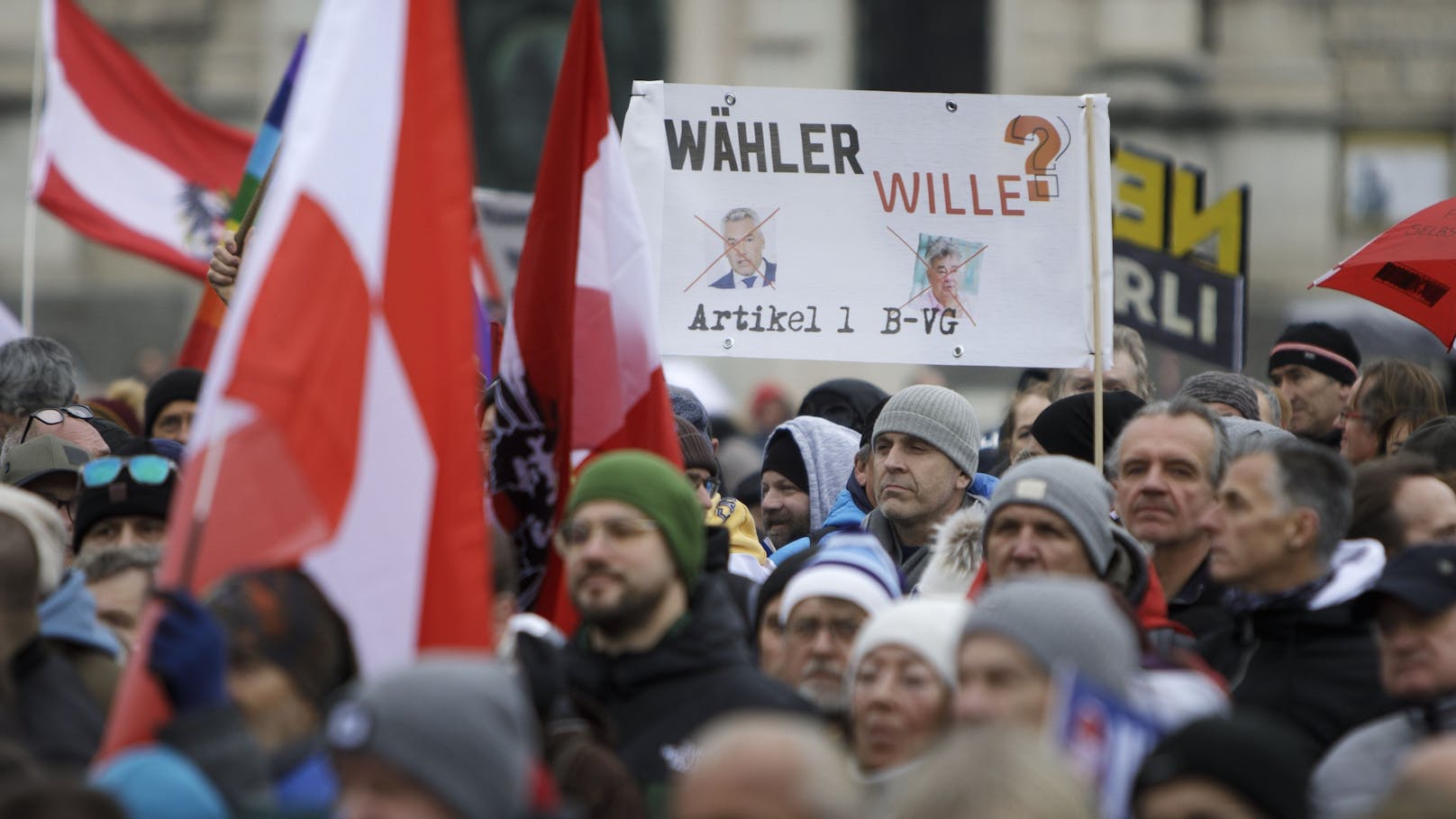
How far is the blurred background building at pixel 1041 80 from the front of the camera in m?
21.1

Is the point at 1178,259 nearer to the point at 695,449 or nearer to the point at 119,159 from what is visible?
the point at 695,449

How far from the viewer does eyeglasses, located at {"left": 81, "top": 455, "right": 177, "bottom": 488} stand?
19.1ft

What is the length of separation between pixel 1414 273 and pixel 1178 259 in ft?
3.65

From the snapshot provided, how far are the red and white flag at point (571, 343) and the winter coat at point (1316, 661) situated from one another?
1515 mm

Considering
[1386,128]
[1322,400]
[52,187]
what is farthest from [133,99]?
[1386,128]

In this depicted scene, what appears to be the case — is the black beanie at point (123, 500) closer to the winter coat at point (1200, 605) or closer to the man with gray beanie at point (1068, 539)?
the man with gray beanie at point (1068, 539)

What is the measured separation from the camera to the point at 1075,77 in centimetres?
2128

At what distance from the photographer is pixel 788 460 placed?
24.3ft

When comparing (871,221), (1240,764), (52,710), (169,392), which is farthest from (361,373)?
(169,392)

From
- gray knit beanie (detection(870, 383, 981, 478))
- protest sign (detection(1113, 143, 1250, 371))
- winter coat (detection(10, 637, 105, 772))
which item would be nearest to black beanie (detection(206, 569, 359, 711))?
winter coat (detection(10, 637, 105, 772))

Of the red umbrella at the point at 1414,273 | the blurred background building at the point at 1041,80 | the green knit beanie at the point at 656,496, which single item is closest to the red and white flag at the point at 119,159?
the red umbrella at the point at 1414,273

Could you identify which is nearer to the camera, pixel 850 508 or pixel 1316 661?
pixel 1316 661

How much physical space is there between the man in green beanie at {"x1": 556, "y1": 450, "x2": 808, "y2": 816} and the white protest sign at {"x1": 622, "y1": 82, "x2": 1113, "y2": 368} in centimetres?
207

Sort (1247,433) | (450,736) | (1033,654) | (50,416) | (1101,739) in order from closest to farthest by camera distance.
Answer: (450,736)
(1101,739)
(1033,654)
(1247,433)
(50,416)
